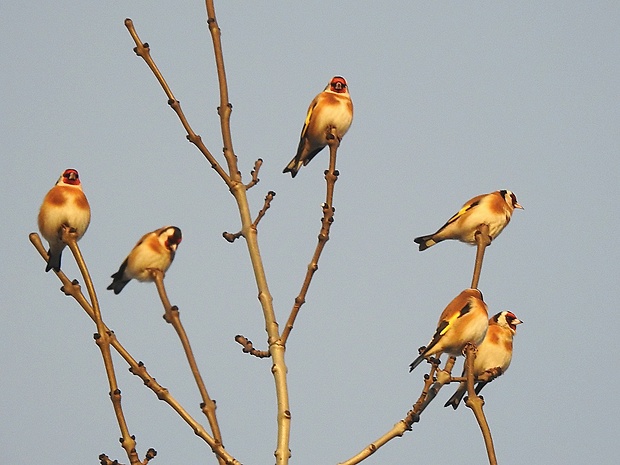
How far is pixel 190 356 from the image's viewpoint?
9.31 feet

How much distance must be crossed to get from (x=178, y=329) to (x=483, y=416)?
1.52 metres

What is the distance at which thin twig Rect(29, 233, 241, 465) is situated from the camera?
10.0 feet

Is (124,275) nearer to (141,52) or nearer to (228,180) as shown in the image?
(228,180)

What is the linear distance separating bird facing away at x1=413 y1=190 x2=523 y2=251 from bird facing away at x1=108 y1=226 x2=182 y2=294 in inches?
211

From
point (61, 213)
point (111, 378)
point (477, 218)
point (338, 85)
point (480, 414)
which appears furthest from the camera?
point (338, 85)

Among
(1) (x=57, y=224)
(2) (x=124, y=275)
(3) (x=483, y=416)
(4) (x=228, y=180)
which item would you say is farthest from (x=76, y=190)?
(3) (x=483, y=416)

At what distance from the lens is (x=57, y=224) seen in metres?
5.27

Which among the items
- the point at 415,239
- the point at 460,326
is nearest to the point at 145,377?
the point at 460,326

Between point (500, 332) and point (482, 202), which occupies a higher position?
point (482, 202)

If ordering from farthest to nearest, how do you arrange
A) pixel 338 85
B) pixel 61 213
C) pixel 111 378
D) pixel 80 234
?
pixel 338 85, pixel 80 234, pixel 61 213, pixel 111 378

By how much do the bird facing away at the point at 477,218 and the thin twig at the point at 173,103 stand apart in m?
5.24

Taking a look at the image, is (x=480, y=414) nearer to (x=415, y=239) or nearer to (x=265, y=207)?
(x=265, y=207)

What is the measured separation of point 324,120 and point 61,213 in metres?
3.85

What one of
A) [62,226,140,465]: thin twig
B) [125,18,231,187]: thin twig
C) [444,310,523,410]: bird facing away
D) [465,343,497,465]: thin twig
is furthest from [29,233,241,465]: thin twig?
[444,310,523,410]: bird facing away
